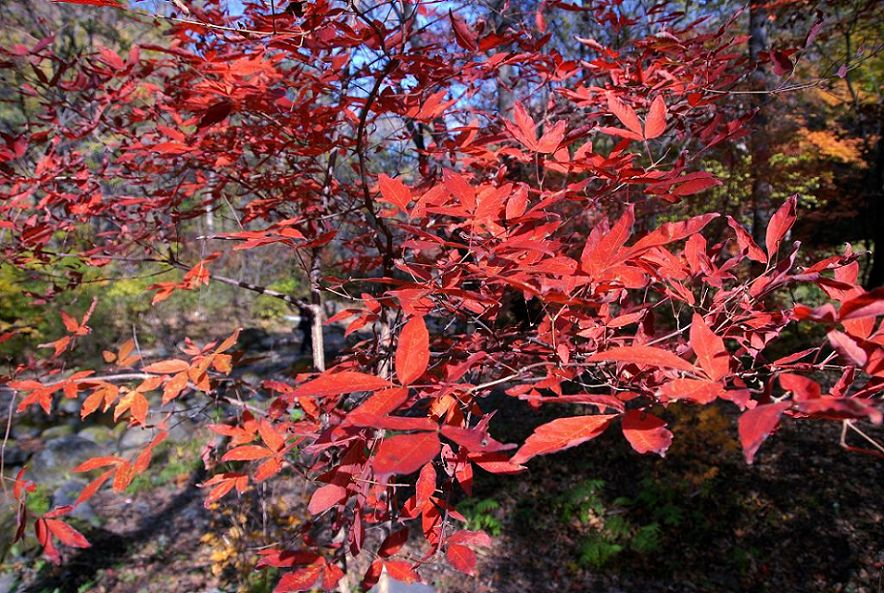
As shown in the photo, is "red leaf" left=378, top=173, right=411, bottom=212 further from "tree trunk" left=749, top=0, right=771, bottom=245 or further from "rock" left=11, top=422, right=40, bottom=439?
"rock" left=11, top=422, right=40, bottom=439

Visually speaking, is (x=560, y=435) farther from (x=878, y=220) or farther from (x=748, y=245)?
(x=878, y=220)

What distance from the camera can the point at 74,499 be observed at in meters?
4.77

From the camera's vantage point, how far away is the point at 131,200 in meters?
1.81

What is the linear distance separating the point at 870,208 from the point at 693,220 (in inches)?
334

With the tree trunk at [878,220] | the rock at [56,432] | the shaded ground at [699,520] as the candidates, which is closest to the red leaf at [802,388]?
the shaded ground at [699,520]

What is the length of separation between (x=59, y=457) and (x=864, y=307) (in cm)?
726

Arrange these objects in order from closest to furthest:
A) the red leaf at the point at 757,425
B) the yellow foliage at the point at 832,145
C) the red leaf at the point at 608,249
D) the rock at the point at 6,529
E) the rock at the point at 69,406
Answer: the red leaf at the point at 757,425
the red leaf at the point at 608,249
the rock at the point at 6,529
the yellow foliage at the point at 832,145
the rock at the point at 69,406

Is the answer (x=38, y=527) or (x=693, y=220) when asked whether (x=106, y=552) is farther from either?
(x=693, y=220)

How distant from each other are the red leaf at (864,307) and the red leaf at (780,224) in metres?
0.43

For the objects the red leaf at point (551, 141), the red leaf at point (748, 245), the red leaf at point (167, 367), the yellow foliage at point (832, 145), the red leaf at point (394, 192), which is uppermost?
the yellow foliage at point (832, 145)

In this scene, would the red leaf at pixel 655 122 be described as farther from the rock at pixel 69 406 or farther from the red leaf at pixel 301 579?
the rock at pixel 69 406

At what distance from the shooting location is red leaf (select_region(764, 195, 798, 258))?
89 cm

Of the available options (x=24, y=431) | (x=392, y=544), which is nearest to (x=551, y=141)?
(x=392, y=544)

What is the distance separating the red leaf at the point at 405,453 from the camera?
0.48 metres
